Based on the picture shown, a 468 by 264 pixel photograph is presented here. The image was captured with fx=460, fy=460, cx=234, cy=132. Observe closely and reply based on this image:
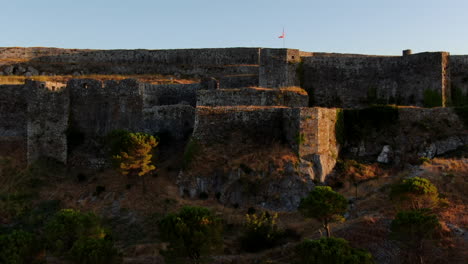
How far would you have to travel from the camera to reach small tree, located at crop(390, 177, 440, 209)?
775 inches

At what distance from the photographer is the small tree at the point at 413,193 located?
19688 mm

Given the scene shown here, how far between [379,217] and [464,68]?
18516 millimetres

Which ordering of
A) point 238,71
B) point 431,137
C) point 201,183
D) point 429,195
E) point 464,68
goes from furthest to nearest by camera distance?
point 238,71, point 464,68, point 431,137, point 201,183, point 429,195

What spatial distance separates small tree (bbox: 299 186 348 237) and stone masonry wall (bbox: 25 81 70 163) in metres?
17.8

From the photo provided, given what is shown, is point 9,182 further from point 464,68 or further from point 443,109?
point 464,68

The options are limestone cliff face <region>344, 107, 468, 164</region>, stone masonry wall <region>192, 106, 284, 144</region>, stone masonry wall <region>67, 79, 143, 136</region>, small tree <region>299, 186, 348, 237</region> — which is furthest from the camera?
stone masonry wall <region>67, 79, 143, 136</region>

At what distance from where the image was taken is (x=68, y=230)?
1925 cm

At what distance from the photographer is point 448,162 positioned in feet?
85.0

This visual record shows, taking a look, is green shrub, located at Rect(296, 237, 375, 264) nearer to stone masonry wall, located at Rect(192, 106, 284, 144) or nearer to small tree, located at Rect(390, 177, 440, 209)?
small tree, located at Rect(390, 177, 440, 209)

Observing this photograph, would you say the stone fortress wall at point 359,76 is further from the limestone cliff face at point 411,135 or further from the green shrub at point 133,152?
the green shrub at point 133,152

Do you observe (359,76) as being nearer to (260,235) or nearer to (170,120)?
(170,120)

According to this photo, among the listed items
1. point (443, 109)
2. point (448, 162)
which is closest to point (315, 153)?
point (448, 162)

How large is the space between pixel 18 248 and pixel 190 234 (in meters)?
6.60

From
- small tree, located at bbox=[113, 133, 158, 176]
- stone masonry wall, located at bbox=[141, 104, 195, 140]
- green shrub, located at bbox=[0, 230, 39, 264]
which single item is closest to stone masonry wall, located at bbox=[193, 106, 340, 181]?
stone masonry wall, located at bbox=[141, 104, 195, 140]
